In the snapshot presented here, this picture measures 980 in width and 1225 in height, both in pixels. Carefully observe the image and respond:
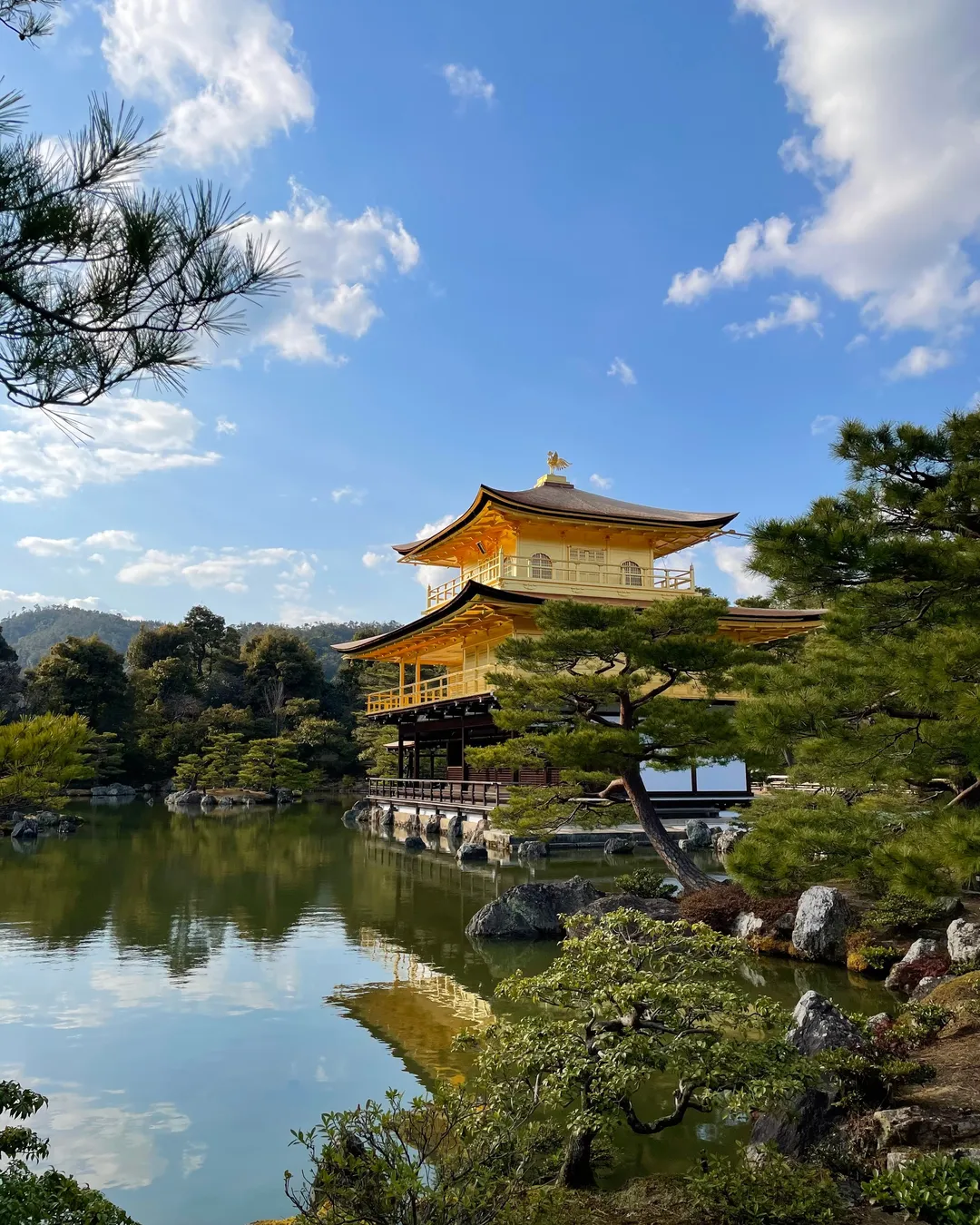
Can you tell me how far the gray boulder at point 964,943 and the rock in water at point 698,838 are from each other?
942cm

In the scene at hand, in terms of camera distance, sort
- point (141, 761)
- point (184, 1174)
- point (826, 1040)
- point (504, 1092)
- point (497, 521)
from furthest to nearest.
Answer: point (141, 761) → point (497, 521) → point (826, 1040) → point (184, 1174) → point (504, 1092)

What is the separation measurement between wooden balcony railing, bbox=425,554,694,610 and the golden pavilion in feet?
0.10

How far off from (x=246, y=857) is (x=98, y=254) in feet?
50.4

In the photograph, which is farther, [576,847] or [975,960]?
[576,847]

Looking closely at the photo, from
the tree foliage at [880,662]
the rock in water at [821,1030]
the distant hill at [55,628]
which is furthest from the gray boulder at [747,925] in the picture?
the distant hill at [55,628]

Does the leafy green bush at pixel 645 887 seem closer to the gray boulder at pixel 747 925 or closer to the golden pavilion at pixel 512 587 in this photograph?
the gray boulder at pixel 747 925

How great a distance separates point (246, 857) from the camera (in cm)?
1688

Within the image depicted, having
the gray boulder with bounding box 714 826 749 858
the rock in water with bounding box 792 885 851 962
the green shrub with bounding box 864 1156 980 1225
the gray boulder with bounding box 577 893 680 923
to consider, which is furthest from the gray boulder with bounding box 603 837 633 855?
the green shrub with bounding box 864 1156 980 1225

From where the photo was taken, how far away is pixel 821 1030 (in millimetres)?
4699

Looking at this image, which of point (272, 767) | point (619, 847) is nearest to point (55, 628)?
point (272, 767)

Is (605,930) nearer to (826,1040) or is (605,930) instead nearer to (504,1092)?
(504,1092)

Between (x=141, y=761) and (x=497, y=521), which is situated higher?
(x=497, y=521)

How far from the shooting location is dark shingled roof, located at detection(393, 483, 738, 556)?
68.9 feet

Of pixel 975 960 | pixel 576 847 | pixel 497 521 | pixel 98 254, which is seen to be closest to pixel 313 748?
pixel 497 521
